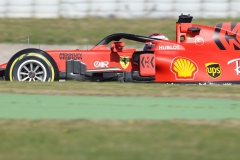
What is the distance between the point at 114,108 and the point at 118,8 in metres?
10.1

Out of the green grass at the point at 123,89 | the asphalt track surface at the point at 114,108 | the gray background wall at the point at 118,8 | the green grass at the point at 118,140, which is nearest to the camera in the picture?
the green grass at the point at 118,140

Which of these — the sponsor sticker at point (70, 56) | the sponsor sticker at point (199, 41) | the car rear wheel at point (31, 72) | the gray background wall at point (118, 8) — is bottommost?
the car rear wheel at point (31, 72)

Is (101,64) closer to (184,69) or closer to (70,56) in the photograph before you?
(70,56)

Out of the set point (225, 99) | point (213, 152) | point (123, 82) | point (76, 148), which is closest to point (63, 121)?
point (76, 148)

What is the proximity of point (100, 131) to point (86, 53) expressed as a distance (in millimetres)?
4627

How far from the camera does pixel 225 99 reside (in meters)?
8.91

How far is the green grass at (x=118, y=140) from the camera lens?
573 centimetres

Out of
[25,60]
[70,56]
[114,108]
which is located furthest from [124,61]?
[114,108]

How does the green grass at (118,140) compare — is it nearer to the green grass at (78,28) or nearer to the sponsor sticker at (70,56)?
the sponsor sticker at (70,56)

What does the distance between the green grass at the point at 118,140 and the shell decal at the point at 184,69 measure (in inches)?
144

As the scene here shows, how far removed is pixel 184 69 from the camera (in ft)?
35.5

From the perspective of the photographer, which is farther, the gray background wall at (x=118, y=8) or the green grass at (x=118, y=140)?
the gray background wall at (x=118, y=8)

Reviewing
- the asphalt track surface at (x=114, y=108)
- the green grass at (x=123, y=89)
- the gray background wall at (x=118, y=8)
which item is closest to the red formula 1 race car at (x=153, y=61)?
the green grass at (x=123, y=89)

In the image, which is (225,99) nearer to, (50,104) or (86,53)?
(50,104)
